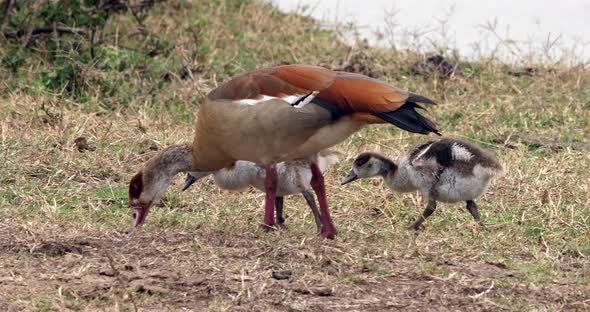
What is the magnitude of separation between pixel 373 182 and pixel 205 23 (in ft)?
13.7

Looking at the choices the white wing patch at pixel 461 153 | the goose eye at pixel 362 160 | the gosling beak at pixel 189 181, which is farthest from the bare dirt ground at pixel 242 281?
the goose eye at pixel 362 160

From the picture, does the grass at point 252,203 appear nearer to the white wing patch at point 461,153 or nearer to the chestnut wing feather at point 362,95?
the white wing patch at point 461,153

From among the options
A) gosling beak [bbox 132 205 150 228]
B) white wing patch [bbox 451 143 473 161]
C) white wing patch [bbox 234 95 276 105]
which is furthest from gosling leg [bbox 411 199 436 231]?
gosling beak [bbox 132 205 150 228]

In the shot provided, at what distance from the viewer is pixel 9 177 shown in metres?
7.25

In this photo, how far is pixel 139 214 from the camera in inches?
251

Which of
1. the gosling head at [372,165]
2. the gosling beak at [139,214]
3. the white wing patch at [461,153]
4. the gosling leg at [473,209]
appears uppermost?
the white wing patch at [461,153]

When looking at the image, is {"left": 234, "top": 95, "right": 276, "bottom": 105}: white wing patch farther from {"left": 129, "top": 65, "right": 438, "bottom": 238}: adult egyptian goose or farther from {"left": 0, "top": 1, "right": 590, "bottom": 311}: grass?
{"left": 0, "top": 1, "right": 590, "bottom": 311}: grass

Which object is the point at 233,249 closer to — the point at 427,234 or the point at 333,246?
the point at 333,246

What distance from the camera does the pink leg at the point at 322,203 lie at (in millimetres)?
6020

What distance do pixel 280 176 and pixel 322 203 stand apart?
0.38 m

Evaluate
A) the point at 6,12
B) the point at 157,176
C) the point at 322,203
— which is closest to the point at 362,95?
the point at 322,203

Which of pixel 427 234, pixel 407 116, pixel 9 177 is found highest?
pixel 407 116

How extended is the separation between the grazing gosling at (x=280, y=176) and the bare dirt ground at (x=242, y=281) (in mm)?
827

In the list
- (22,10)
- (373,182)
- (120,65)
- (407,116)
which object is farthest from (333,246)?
(22,10)
